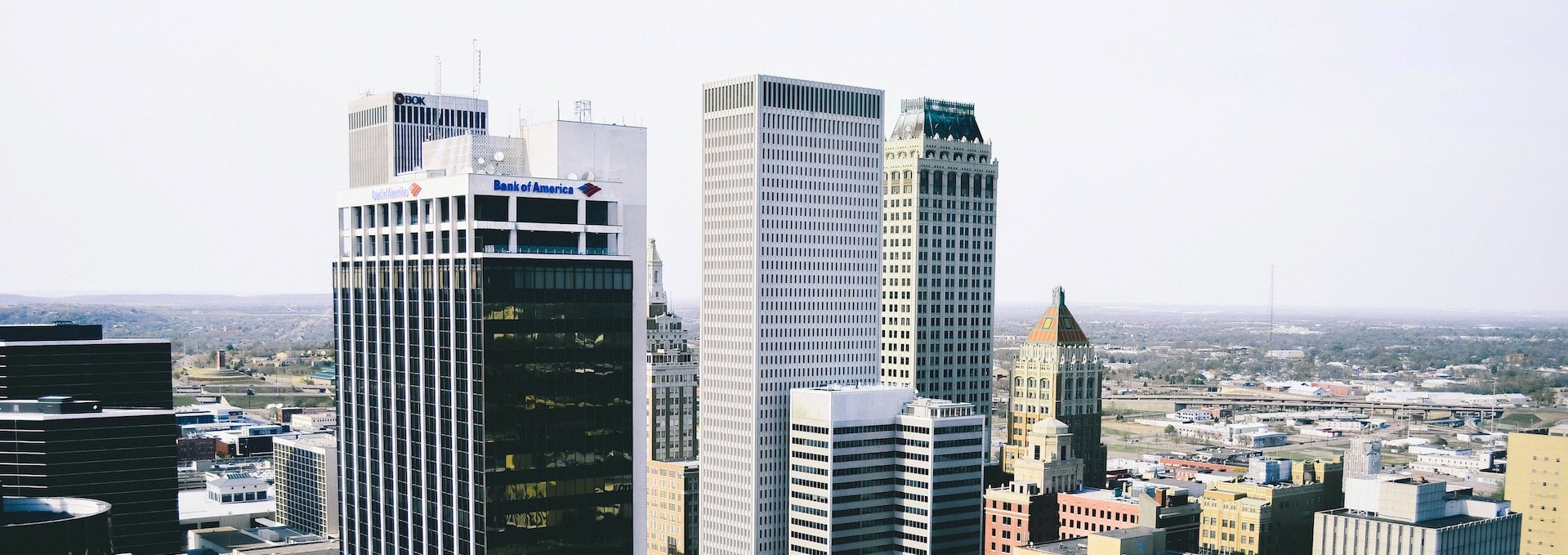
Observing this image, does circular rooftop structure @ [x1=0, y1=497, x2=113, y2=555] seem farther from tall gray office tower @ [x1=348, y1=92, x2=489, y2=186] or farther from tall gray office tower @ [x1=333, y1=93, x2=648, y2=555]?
tall gray office tower @ [x1=348, y1=92, x2=489, y2=186]

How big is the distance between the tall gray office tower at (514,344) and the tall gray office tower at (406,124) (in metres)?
35.9

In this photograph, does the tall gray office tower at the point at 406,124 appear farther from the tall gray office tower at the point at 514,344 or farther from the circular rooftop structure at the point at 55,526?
the circular rooftop structure at the point at 55,526

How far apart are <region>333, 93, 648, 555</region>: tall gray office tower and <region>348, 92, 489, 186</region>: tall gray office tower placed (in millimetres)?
35912

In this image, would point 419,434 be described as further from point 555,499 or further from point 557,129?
point 557,129

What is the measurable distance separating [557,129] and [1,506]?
2634 inches

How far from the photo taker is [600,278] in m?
137

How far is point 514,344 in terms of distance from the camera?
133000mm

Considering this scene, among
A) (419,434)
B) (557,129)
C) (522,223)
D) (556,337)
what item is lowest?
(419,434)

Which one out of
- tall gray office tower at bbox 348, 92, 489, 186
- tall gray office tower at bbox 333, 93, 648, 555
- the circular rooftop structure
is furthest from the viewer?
tall gray office tower at bbox 348, 92, 489, 186

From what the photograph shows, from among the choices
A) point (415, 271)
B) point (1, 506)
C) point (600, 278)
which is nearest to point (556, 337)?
point (600, 278)

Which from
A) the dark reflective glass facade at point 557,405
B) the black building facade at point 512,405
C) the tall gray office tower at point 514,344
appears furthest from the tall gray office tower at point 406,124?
the dark reflective glass facade at point 557,405

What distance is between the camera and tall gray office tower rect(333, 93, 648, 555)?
13250 centimetres

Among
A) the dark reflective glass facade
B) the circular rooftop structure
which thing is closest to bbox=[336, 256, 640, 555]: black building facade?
the dark reflective glass facade

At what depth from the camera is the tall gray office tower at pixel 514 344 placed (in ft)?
435
